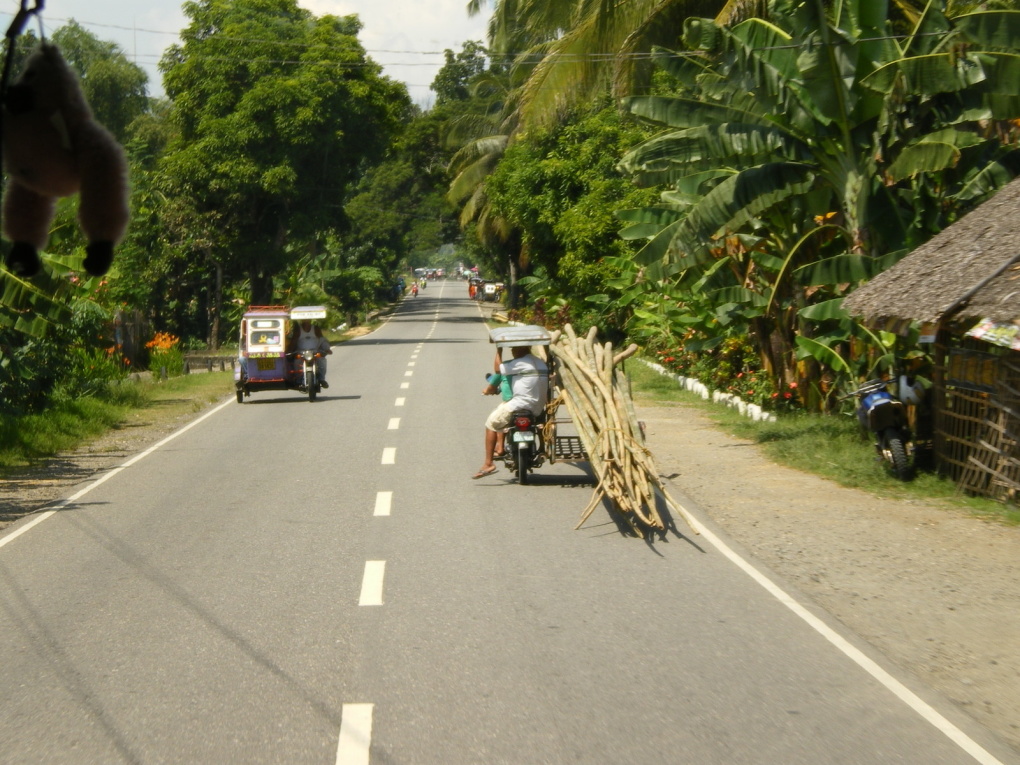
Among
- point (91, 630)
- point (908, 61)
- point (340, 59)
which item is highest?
point (340, 59)

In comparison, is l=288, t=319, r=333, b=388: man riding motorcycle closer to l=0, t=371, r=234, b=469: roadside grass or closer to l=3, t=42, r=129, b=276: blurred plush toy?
l=0, t=371, r=234, b=469: roadside grass

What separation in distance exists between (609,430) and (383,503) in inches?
114

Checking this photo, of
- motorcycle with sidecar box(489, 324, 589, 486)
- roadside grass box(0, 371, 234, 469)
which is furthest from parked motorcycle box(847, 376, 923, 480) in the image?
roadside grass box(0, 371, 234, 469)

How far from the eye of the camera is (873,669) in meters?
6.99

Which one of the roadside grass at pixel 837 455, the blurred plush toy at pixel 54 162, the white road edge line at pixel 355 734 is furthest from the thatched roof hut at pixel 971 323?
the blurred plush toy at pixel 54 162

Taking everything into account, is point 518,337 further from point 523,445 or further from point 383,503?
point 383,503

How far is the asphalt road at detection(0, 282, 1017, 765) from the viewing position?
5.80 m

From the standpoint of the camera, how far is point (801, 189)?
51.9ft

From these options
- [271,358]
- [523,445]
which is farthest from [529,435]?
[271,358]

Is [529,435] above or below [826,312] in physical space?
below

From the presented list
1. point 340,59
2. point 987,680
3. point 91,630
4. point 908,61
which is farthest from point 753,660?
point 340,59

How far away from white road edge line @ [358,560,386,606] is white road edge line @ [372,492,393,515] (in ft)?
7.94

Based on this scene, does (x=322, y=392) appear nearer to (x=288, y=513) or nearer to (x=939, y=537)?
(x=288, y=513)

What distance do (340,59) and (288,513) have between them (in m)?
31.0
